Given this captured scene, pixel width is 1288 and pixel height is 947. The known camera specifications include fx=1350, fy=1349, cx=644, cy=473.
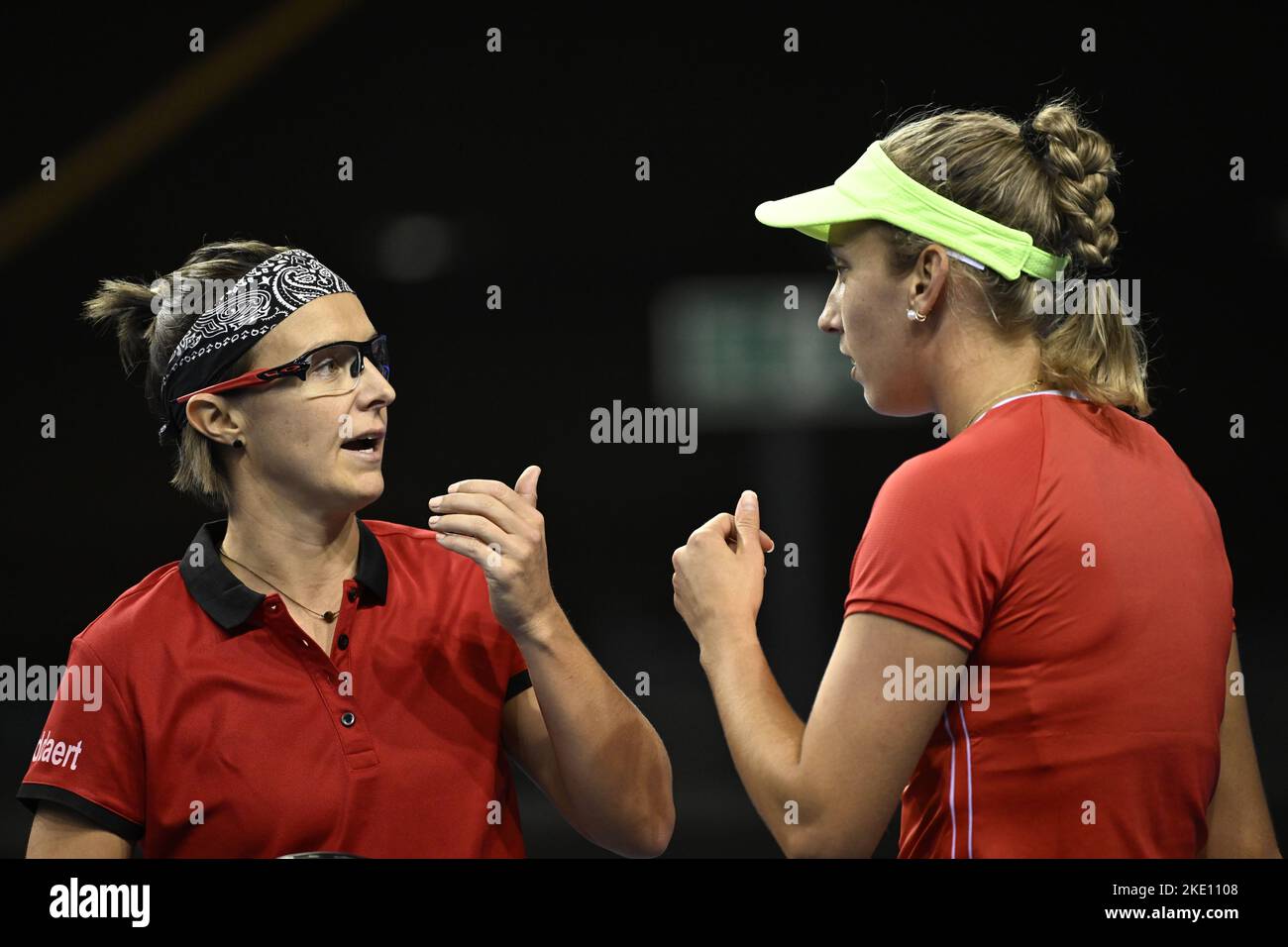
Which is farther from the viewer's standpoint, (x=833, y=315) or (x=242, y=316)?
(x=242, y=316)

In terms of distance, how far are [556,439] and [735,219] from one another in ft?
4.89

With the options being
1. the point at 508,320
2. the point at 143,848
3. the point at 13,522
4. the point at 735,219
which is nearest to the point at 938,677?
the point at 143,848

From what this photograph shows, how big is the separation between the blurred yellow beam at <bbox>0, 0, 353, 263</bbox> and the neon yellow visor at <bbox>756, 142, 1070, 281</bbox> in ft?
14.5

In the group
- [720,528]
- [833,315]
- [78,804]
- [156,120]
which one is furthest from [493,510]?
[156,120]

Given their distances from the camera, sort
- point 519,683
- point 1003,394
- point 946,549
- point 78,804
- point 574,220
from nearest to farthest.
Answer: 1. point 946,549
2. point 1003,394
3. point 78,804
4. point 519,683
5. point 574,220

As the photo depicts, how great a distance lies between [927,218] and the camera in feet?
5.42

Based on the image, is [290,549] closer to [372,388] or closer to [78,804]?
[372,388]

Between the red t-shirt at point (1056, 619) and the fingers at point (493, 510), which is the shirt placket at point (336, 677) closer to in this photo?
the fingers at point (493, 510)

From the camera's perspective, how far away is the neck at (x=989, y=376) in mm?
1646

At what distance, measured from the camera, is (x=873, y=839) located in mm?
1541

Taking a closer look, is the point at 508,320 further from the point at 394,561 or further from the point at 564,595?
the point at 394,561

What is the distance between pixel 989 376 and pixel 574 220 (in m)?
5.34

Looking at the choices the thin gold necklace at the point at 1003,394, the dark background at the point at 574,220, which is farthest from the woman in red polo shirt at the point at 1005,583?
the dark background at the point at 574,220

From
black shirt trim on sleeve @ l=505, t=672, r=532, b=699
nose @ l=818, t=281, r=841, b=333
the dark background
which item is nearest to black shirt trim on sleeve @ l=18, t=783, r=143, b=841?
black shirt trim on sleeve @ l=505, t=672, r=532, b=699
